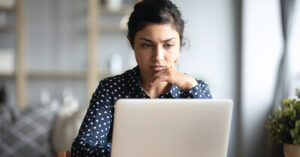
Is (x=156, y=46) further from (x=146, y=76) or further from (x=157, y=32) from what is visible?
(x=146, y=76)

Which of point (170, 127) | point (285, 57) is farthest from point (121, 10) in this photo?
point (170, 127)

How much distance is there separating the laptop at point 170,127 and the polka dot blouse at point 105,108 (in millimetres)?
207

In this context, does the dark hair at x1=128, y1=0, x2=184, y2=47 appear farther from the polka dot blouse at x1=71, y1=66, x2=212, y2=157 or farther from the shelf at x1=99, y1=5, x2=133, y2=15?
the shelf at x1=99, y1=5, x2=133, y2=15

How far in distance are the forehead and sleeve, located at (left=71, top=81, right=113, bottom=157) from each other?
0.24m

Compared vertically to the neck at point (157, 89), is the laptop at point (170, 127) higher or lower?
lower

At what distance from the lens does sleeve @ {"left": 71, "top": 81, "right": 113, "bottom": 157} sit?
109 centimetres

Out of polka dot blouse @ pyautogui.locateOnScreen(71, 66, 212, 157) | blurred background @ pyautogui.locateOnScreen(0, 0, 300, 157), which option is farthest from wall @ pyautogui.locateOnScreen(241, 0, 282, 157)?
polka dot blouse @ pyautogui.locateOnScreen(71, 66, 212, 157)

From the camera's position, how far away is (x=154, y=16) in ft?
4.37

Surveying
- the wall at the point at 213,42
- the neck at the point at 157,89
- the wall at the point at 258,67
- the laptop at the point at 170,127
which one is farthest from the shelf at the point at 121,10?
the laptop at the point at 170,127

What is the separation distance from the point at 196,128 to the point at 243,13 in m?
3.07

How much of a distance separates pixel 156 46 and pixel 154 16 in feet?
0.35

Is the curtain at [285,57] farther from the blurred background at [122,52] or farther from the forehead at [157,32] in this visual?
the forehead at [157,32]

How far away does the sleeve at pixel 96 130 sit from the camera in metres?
1.09

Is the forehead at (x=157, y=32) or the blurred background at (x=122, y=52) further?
the blurred background at (x=122, y=52)
